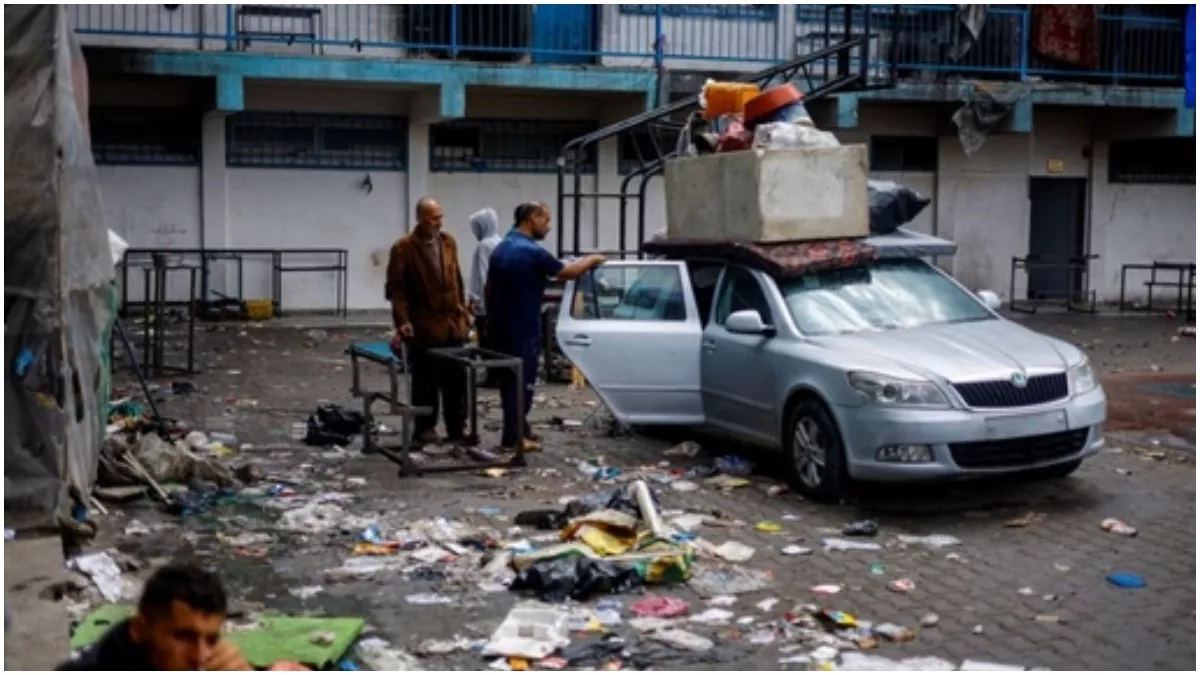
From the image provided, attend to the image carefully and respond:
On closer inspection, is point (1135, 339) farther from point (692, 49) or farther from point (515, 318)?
point (515, 318)

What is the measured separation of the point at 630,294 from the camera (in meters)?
10.9

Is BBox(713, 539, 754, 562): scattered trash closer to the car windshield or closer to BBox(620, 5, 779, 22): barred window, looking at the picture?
the car windshield

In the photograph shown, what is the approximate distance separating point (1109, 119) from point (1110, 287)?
9.38ft

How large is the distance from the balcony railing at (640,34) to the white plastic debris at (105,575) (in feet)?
44.4

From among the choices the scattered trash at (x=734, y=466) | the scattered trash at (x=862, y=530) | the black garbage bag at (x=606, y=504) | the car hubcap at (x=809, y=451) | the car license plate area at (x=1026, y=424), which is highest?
the car license plate area at (x=1026, y=424)

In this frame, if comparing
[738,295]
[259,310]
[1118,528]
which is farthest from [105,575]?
[259,310]

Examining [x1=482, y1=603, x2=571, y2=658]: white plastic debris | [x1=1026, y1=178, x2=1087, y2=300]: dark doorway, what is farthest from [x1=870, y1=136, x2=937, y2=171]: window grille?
[x1=482, y1=603, x2=571, y2=658]: white plastic debris

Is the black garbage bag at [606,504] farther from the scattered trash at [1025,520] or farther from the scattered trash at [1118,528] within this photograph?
the scattered trash at [1118,528]

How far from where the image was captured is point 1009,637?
20.9 feet

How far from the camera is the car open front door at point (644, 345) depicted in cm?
1036

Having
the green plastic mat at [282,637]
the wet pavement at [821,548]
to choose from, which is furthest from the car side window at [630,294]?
the green plastic mat at [282,637]

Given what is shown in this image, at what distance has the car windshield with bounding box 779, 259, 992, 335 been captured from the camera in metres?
9.54

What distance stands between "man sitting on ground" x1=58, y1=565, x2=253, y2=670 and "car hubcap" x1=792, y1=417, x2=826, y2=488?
5.58m

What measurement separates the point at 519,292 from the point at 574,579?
3985mm
